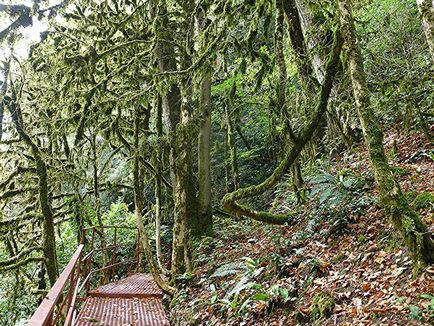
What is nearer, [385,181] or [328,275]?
[385,181]

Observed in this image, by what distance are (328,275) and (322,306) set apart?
30.6 inches

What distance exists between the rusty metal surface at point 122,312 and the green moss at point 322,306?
3.36 metres

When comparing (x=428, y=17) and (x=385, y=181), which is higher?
(x=428, y=17)

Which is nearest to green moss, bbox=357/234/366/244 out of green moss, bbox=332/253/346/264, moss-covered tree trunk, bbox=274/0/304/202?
green moss, bbox=332/253/346/264

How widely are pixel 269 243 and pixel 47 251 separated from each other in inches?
Answer: 167

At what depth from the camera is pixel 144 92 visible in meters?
8.01

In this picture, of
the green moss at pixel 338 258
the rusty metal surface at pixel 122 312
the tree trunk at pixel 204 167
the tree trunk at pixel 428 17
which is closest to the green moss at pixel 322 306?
the green moss at pixel 338 258

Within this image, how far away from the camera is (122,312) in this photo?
7070 millimetres

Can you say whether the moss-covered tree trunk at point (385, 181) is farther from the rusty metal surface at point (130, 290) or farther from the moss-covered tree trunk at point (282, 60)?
the rusty metal surface at point (130, 290)

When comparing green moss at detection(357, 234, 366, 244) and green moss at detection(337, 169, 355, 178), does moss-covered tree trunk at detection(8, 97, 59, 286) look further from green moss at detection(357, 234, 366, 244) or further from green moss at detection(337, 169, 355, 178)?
green moss at detection(337, 169, 355, 178)

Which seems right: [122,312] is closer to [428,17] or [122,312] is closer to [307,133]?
[307,133]

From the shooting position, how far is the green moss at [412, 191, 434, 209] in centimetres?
479

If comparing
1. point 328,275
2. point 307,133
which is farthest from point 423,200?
point 307,133

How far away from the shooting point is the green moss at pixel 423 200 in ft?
15.7
